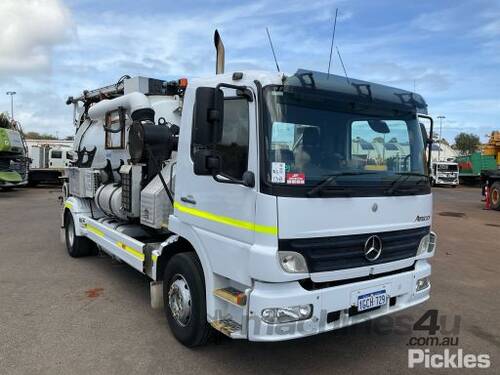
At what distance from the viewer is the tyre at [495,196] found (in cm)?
1889

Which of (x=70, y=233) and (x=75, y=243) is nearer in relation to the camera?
(x=75, y=243)

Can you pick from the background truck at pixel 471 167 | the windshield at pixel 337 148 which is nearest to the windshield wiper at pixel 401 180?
the windshield at pixel 337 148

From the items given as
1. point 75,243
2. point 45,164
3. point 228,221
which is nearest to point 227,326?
point 228,221

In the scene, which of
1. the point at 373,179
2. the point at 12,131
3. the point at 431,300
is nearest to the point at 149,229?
the point at 373,179

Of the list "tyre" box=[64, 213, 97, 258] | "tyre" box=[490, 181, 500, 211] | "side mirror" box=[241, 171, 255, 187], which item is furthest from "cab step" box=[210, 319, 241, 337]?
"tyre" box=[490, 181, 500, 211]

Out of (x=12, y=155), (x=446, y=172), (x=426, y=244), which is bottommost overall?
(x=426, y=244)

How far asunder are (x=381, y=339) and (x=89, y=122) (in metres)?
6.11

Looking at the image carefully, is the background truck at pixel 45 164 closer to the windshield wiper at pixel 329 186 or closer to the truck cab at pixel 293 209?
the truck cab at pixel 293 209

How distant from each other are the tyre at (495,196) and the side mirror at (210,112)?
18401 millimetres

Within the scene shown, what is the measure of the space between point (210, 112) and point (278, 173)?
2.23 feet

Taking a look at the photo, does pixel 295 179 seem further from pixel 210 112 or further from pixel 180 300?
pixel 180 300

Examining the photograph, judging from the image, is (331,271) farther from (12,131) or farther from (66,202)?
(12,131)

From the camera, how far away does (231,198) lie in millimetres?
3723

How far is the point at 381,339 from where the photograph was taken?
468 cm
